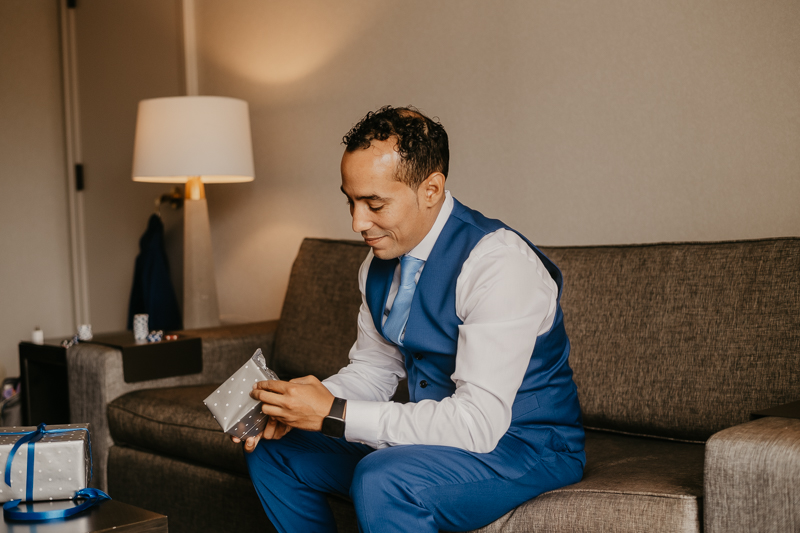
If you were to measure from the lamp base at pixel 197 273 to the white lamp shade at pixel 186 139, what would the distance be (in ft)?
0.69

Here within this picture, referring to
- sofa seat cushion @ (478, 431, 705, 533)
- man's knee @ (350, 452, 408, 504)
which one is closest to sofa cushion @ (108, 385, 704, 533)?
sofa seat cushion @ (478, 431, 705, 533)

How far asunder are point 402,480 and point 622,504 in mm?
375

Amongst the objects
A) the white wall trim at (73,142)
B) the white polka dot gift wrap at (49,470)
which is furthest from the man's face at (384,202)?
the white wall trim at (73,142)

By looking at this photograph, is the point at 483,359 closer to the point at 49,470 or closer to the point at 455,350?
the point at 455,350

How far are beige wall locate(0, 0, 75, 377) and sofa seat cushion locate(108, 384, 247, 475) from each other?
2.31m

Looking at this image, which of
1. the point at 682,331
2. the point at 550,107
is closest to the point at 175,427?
the point at 682,331

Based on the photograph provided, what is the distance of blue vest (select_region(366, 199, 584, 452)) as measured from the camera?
134cm

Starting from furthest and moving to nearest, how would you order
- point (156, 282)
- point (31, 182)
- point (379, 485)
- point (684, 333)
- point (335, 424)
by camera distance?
point (31, 182), point (156, 282), point (684, 333), point (335, 424), point (379, 485)

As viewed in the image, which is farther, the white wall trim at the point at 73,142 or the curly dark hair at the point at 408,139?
the white wall trim at the point at 73,142

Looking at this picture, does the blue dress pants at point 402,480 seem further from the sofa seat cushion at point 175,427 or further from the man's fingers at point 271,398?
the sofa seat cushion at point 175,427

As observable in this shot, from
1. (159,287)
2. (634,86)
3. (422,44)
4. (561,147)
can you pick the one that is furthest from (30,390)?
(634,86)

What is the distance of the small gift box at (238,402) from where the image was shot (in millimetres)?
1302

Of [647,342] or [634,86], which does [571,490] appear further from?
[634,86]

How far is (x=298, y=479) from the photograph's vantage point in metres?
1.45
